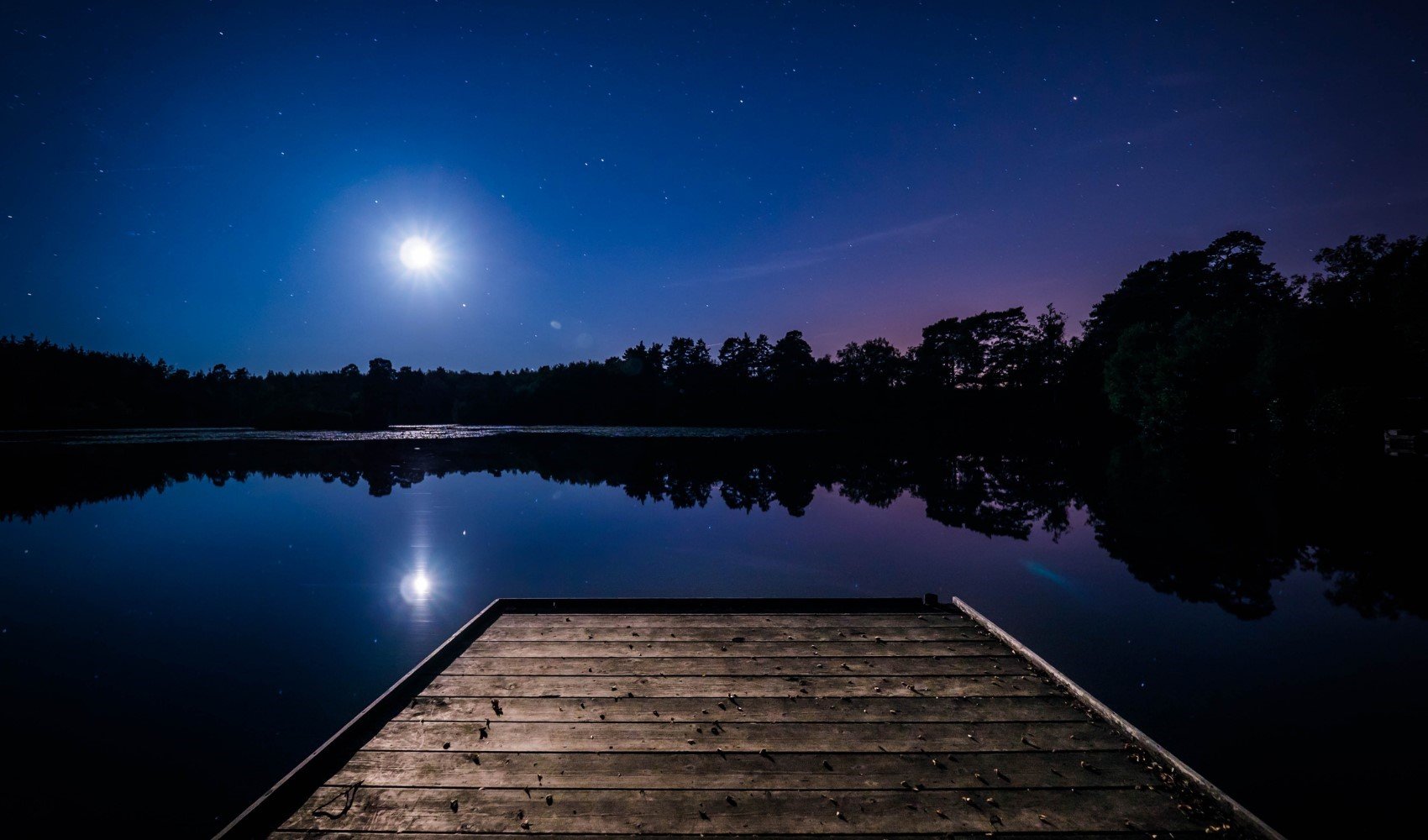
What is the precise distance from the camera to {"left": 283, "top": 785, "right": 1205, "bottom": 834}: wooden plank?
370 centimetres

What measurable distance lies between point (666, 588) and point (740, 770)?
25.6 ft

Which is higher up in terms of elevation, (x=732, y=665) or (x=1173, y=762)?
(x=1173, y=762)

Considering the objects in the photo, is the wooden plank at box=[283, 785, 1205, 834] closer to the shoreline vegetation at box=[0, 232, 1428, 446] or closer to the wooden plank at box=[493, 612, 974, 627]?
the wooden plank at box=[493, 612, 974, 627]

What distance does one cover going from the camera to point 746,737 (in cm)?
471

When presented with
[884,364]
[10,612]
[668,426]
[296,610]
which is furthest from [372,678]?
[884,364]

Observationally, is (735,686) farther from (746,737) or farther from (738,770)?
(738,770)

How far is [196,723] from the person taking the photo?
21.4 ft

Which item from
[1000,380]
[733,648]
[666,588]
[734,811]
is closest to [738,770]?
[734,811]

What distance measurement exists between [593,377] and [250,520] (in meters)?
89.2

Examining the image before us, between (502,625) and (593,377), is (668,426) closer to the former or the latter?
(593,377)

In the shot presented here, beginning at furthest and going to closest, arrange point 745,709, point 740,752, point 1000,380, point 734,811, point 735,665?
point 1000,380
point 735,665
point 745,709
point 740,752
point 734,811

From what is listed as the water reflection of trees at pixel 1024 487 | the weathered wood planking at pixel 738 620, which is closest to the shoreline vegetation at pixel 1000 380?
the water reflection of trees at pixel 1024 487

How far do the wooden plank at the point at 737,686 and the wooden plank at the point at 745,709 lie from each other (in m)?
0.09

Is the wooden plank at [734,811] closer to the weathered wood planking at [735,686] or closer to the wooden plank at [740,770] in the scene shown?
the wooden plank at [740,770]
